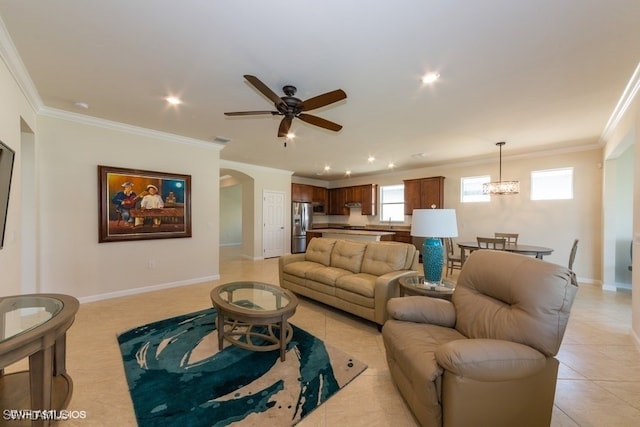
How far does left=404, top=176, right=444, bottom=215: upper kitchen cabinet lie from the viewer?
21.8 ft

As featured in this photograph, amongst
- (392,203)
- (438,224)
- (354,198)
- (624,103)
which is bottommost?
(438,224)

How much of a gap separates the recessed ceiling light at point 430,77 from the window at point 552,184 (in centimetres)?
435

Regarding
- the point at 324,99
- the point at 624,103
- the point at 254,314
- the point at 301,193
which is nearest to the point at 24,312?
the point at 254,314

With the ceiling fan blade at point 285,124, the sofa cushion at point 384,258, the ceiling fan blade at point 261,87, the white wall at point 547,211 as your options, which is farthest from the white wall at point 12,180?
the white wall at point 547,211

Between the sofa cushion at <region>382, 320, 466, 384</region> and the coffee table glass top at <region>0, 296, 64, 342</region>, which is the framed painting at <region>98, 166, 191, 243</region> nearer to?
the coffee table glass top at <region>0, 296, 64, 342</region>

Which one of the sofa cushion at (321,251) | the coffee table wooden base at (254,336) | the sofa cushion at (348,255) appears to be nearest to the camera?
the coffee table wooden base at (254,336)

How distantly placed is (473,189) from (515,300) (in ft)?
17.5

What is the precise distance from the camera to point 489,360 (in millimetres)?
1354

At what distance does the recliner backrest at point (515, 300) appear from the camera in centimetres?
146

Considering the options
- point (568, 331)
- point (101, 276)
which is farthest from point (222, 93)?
point (568, 331)

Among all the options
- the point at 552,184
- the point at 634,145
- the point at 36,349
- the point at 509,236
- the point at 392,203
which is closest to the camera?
the point at 36,349

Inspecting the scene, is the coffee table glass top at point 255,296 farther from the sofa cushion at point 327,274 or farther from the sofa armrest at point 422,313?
the sofa armrest at point 422,313

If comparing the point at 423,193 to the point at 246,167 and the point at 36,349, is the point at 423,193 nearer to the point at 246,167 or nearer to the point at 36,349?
the point at 246,167

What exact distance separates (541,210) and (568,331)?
324 cm
